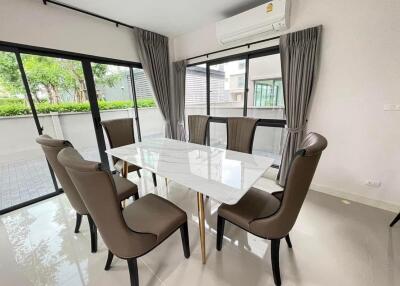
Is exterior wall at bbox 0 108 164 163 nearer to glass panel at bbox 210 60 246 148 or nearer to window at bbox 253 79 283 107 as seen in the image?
glass panel at bbox 210 60 246 148

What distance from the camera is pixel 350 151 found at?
205 centimetres

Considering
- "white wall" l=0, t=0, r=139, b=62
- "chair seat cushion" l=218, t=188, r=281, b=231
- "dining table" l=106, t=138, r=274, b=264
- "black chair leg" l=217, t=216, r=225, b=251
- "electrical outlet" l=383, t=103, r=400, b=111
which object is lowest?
"black chair leg" l=217, t=216, r=225, b=251

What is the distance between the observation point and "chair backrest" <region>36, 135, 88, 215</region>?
120cm

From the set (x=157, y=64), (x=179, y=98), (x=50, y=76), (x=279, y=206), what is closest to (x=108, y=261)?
(x=279, y=206)

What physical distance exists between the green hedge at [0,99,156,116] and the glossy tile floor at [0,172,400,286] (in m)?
1.35

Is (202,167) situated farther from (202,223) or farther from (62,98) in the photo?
(62,98)

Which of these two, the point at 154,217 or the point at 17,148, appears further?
the point at 17,148

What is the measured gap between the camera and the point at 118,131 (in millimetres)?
2396

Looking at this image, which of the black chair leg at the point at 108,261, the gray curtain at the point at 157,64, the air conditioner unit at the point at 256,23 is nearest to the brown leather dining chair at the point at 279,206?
the black chair leg at the point at 108,261

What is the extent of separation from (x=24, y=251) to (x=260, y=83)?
11.6 ft

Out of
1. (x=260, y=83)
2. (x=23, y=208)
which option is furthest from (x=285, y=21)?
(x=23, y=208)

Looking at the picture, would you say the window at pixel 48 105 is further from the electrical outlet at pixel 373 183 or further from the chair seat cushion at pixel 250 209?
the electrical outlet at pixel 373 183

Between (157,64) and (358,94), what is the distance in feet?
10.2

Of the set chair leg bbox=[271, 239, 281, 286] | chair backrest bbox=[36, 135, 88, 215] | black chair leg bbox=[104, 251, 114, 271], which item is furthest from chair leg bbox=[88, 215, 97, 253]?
chair leg bbox=[271, 239, 281, 286]
